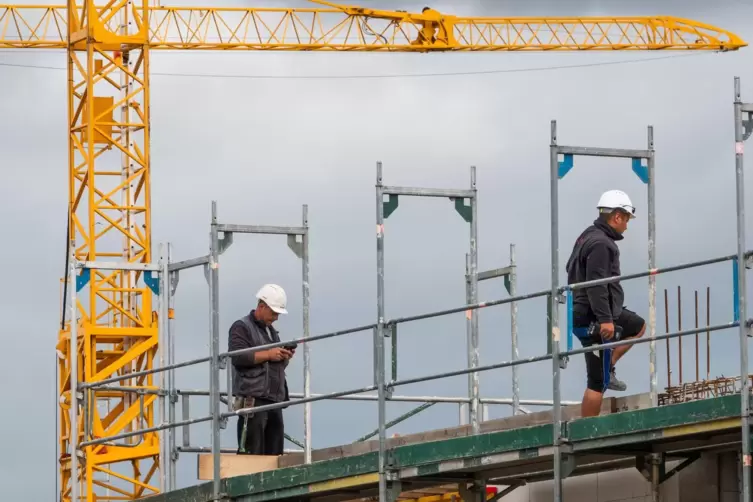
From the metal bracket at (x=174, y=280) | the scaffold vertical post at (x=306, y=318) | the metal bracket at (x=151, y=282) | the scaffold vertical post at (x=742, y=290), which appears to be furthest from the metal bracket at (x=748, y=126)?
the metal bracket at (x=151, y=282)

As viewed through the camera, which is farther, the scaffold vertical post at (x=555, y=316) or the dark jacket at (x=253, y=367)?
the dark jacket at (x=253, y=367)

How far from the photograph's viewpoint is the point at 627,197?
16.6 meters

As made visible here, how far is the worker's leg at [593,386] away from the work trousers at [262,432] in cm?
497

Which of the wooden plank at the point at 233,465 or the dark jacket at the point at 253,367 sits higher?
the dark jacket at the point at 253,367

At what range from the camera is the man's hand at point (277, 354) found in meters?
20.1

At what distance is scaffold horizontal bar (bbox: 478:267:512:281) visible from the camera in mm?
22500

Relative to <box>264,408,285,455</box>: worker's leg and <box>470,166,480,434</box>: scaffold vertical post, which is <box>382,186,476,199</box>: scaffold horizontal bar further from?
<box>264,408,285,455</box>: worker's leg

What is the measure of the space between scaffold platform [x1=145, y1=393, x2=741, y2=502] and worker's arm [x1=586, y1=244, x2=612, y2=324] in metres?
0.84

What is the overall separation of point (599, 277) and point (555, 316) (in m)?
0.48

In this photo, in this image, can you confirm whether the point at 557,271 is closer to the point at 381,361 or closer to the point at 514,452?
the point at 514,452

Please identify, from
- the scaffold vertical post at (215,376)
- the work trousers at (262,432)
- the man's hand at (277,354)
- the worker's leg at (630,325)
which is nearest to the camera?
the worker's leg at (630,325)

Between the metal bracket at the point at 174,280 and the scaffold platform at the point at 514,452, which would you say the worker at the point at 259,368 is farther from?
the metal bracket at the point at 174,280

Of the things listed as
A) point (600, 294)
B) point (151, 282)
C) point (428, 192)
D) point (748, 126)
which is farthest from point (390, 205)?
point (151, 282)

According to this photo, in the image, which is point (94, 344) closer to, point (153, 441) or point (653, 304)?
point (153, 441)
